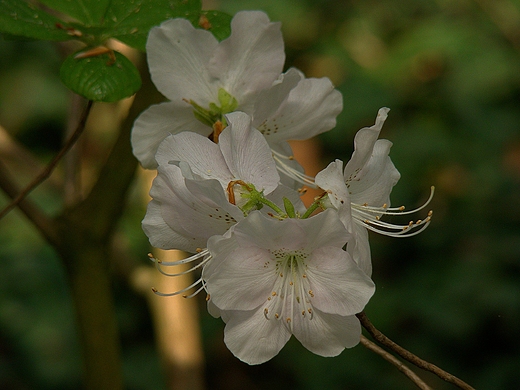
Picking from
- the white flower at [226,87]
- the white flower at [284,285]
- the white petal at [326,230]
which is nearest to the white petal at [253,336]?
the white flower at [284,285]

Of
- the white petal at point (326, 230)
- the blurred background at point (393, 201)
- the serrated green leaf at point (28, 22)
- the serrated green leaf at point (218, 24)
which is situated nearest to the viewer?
the white petal at point (326, 230)

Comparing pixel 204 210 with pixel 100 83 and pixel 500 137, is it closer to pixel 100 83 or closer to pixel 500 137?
pixel 100 83

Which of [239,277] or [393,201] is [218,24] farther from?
[393,201]

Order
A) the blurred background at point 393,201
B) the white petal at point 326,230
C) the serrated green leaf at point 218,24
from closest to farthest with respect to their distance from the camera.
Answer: the white petal at point 326,230
the serrated green leaf at point 218,24
the blurred background at point 393,201

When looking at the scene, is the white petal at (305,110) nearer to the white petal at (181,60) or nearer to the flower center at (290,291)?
the white petal at (181,60)

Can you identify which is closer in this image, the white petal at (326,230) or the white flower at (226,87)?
the white petal at (326,230)

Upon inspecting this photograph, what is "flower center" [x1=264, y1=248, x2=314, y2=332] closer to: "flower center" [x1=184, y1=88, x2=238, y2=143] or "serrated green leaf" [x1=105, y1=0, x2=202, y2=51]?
"flower center" [x1=184, y1=88, x2=238, y2=143]
